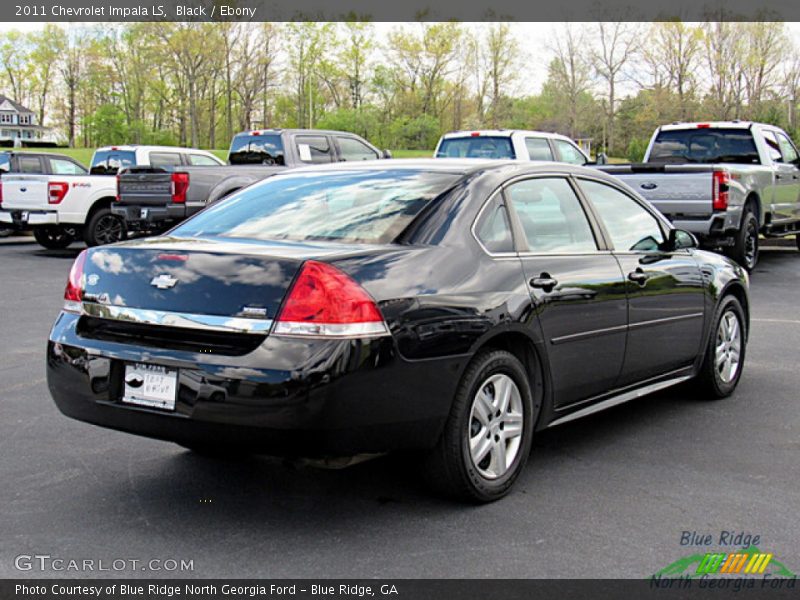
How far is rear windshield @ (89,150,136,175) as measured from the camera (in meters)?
19.2

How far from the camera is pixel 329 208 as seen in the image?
4.88 metres

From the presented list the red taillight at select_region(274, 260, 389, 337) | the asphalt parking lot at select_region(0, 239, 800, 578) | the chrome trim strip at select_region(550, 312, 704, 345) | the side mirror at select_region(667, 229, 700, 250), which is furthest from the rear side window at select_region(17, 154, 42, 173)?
the red taillight at select_region(274, 260, 389, 337)

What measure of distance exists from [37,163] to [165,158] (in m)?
3.30

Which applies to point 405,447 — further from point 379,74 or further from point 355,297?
point 379,74

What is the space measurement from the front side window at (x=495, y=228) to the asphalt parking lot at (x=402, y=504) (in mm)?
1142

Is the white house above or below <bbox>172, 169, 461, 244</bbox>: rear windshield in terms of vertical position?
above

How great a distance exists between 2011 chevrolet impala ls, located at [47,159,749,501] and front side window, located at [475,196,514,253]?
0.01 m

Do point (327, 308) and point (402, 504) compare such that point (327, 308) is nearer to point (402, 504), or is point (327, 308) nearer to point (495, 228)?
point (402, 504)

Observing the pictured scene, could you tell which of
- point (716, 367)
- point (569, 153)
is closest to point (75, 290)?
point (716, 367)

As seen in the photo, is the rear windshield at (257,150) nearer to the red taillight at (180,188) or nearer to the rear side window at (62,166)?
the red taillight at (180,188)

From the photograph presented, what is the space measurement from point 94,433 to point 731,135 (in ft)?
41.8

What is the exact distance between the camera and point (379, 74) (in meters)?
79.1

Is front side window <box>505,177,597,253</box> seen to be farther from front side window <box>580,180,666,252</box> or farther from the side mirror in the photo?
the side mirror

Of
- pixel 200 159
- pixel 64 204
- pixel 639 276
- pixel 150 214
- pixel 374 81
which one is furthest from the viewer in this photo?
pixel 374 81
